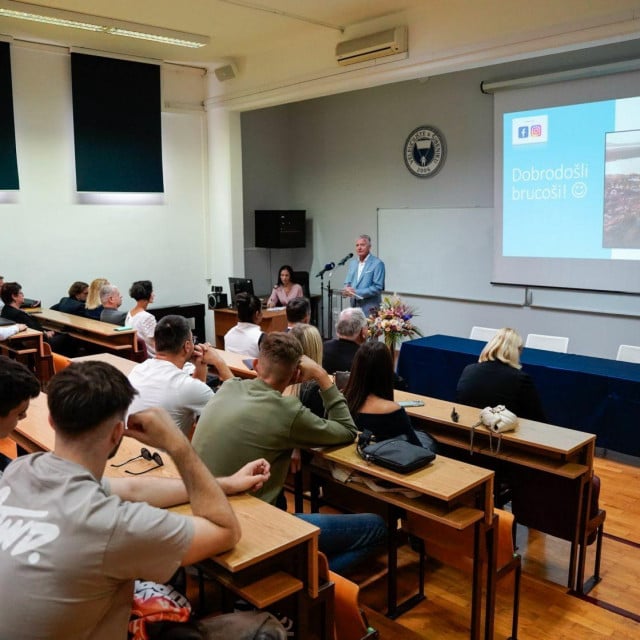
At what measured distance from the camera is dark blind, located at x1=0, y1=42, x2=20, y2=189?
281 inches

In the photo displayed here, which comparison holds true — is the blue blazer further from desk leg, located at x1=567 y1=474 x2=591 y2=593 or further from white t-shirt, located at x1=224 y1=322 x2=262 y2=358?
desk leg, located at x1=567 y1=474 x2=591 y2=593

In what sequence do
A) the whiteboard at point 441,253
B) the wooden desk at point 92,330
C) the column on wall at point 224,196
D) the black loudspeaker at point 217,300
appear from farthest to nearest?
the column on wall at point 224,196 → the black loudspeaker at point 217,300 → the whiteboard at point 441,253 → the wooden desk at point 92,330

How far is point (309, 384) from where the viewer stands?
324cm

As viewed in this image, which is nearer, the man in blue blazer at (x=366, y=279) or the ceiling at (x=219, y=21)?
the ceiling at (x=219, y=21)

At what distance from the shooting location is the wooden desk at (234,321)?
24.7ft

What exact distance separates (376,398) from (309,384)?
41cm

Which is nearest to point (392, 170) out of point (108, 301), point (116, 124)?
point (116, 124)

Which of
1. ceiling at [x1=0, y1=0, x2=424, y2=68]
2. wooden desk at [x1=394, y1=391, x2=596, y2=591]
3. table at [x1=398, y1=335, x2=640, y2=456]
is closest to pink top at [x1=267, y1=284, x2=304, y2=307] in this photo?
table at [x1=398, y1=335, x2=640, y2=456]

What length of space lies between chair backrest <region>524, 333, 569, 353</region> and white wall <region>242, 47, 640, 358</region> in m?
1.00

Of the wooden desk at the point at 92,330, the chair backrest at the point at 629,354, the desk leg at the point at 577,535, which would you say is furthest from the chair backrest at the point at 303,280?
the desk leg at the point at 577,535

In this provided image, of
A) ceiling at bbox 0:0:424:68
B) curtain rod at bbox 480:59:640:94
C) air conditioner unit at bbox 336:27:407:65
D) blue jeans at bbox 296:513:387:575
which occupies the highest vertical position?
ceiling at bbox 0:0:424:68

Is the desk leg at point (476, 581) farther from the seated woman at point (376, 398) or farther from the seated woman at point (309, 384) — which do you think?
the seated woman at point (309, 384)

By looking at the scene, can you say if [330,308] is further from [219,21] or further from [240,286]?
[219,21]

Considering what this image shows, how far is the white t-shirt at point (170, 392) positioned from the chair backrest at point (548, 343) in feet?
12.5
